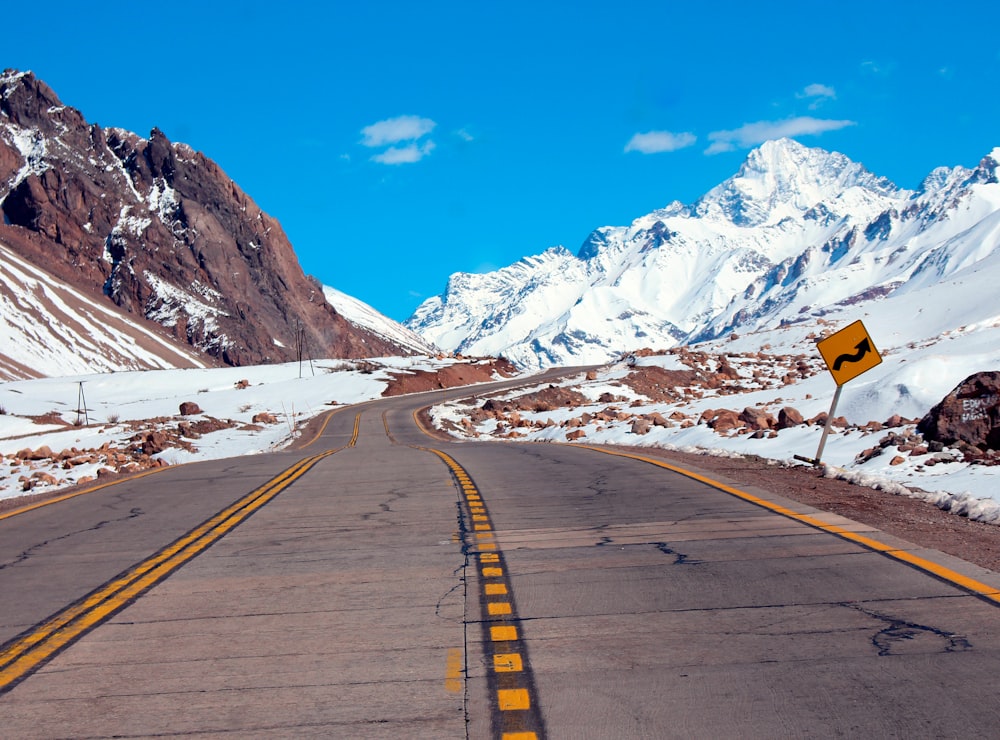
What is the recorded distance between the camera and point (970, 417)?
1463 centimetres

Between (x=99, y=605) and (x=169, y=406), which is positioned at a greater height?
(x=169, y=406)

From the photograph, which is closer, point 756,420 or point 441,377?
point 756,420

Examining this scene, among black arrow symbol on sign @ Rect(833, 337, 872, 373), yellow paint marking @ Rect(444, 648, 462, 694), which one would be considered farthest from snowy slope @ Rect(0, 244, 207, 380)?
yellow paint marking @ Rect(444, 648, 462, 694)

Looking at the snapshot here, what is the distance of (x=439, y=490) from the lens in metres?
14.1

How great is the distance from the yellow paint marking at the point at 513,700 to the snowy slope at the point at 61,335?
113 metres

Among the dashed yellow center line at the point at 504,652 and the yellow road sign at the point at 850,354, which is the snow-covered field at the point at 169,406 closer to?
the dashed yellow center line at the point at 504,652

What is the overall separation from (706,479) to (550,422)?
90.2 ft

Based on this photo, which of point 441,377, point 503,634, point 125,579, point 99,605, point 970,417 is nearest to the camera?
point 503,634

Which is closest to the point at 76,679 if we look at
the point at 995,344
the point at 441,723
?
the point at 441,723

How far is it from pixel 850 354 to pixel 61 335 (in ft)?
422

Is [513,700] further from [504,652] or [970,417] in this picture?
[970,417]

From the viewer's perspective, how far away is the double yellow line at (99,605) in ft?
18.6

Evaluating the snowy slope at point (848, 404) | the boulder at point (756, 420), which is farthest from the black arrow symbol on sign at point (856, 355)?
the boulder at point (756, 420)

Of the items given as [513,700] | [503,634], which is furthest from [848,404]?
[513,700]
